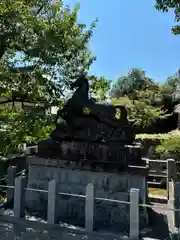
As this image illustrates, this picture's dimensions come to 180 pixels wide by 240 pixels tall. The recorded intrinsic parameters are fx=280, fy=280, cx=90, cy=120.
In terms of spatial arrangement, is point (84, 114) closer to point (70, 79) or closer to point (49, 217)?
point (49, 217)

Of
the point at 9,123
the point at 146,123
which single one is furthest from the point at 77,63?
the point at 146,123

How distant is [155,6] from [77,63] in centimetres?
518

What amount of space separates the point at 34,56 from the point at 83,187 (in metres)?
4.88

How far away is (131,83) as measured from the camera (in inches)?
1118

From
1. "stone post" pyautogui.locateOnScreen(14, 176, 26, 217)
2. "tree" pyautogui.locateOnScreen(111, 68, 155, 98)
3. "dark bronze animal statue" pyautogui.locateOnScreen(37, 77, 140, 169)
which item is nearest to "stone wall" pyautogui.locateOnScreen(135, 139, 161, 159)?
"dark bronze animal statue" pyautogui.locateOnScreen(37, 77, 140, 169)

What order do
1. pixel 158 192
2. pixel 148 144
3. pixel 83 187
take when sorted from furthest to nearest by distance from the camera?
pixel 148 144
pixel 158 192
pixel 83 187

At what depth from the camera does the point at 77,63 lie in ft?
35.7

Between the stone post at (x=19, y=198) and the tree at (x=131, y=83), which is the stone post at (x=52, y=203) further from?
the tree at (x=131, y=83)

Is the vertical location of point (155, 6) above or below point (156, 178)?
above

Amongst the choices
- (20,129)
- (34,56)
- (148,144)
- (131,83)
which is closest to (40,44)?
(34,56)

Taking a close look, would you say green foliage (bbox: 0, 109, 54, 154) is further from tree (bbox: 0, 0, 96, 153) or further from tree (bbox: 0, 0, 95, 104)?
tree (bbox: 0, 0, 95, 104)

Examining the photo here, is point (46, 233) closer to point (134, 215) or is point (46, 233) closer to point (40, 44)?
point (134, 215)

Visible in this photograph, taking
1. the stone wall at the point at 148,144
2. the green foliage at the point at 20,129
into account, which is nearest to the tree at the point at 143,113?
the stone wall at the point at 148,144

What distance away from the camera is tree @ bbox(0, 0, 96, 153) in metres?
8.65
